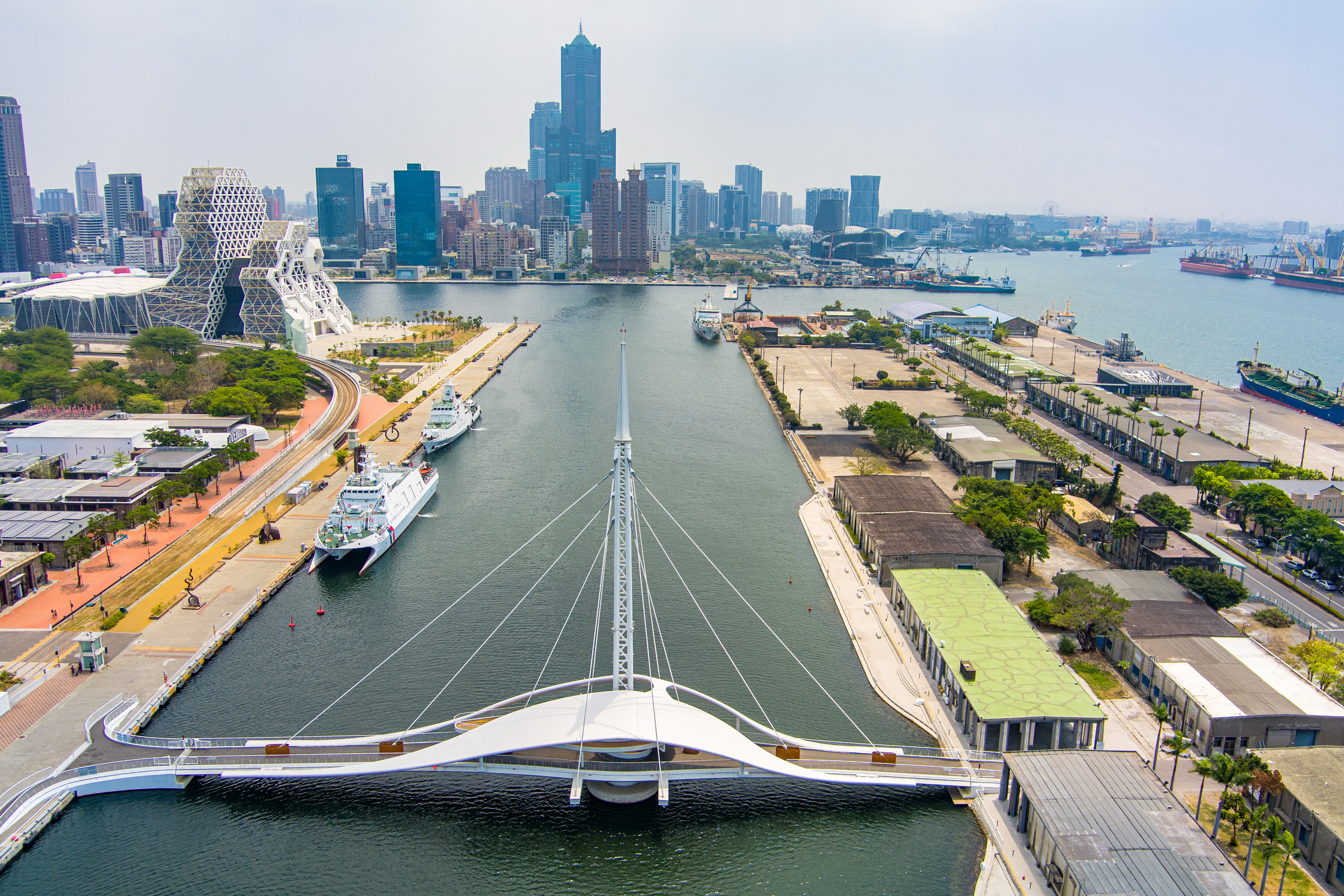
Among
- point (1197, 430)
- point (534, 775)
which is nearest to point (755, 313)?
point (1197, 430)

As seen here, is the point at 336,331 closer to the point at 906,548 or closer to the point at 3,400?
the point at 3,400

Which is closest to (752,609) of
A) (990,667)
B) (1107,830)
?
(990,667)

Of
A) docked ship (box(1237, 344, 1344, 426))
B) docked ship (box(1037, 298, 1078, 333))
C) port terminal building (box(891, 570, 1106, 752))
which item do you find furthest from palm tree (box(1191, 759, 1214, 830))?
docked ship (box(1037, 298, 1078, 333))

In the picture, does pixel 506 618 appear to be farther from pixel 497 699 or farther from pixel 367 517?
pixel 367 517

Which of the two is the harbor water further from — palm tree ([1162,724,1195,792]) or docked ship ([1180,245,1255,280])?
docked ship ([1180,245,1255,280])

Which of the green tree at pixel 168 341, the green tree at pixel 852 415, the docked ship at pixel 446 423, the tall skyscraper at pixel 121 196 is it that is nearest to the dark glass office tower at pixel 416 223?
the tall skyscraper at pixel 121 196
